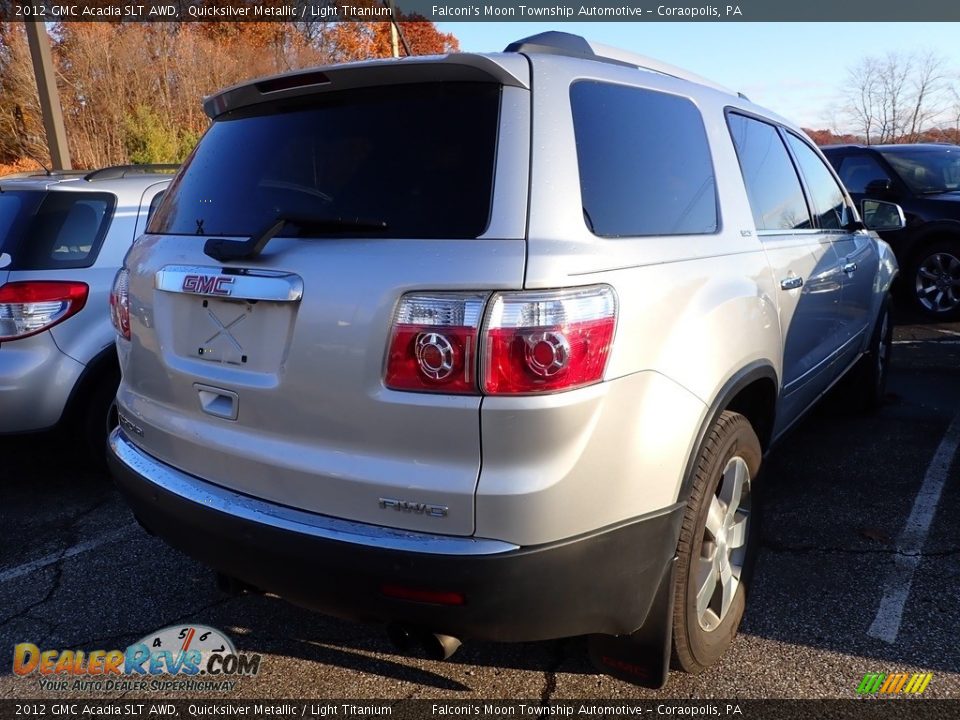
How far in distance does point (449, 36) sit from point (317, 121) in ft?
130

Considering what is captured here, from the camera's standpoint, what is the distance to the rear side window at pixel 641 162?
207 cm

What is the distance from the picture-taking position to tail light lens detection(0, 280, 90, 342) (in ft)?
12.0

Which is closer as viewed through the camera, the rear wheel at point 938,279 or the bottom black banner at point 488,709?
the bottom black banner at point 488,709

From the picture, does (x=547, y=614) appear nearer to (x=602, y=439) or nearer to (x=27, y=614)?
(x=602, y=439)

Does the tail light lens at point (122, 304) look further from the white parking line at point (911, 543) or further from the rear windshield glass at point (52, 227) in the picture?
the white parking line at point (911, 543)

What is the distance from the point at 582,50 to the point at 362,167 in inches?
31.4

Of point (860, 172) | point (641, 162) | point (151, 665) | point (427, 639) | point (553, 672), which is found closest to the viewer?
point (427, 639)

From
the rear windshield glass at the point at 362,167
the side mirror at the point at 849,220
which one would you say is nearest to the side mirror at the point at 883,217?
the side mirror at the point at 849,220

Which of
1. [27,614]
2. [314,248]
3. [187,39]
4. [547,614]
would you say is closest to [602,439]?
[547,614]

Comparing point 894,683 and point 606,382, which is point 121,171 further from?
point 894,683

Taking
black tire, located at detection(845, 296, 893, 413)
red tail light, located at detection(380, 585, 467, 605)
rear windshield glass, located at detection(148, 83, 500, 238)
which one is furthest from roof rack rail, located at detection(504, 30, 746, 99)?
black tire, located at detection(845, 296, 893, 413)

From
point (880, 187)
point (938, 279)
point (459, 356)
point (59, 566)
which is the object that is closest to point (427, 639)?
point (459, 356)

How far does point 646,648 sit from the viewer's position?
2.16m

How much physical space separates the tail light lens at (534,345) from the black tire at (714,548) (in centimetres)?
61
